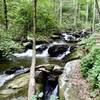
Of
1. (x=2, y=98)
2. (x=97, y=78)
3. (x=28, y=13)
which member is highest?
(x=28, y=13)

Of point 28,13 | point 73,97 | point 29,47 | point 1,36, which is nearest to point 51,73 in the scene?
point 73,97

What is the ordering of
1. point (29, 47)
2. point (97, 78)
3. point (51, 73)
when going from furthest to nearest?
point (29, 47), point (51, 73), point (97, 78)

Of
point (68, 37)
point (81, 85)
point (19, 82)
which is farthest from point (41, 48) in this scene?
point (81, 85)

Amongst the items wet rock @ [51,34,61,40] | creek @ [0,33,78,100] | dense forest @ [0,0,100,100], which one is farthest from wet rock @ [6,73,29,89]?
wet rock @ [51,34,61,40]

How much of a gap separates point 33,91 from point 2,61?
6.70 metres

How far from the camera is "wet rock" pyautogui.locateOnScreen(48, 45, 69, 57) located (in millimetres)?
18125

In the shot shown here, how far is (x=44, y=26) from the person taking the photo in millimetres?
20938

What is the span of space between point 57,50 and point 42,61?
8.50 feet

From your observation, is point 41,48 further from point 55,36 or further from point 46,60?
point 55,36

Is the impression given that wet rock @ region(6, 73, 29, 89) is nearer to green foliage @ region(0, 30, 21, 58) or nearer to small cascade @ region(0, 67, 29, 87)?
small cascade @ region(0, 67, 29, 87)

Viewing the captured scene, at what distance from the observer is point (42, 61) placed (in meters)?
16.0

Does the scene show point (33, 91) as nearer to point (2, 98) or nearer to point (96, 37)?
point (2, 98)

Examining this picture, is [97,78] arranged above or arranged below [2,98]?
above

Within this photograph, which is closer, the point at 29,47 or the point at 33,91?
the point at 33,91
